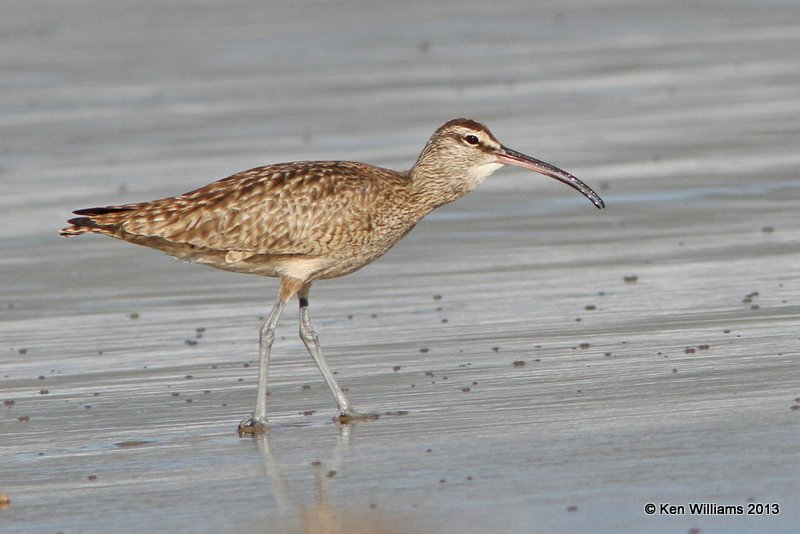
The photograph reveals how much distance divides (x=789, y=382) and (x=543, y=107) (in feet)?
36.1

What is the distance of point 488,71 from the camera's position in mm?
22266

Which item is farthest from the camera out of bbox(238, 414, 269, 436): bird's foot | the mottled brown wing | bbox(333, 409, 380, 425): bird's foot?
the mottled brown wing

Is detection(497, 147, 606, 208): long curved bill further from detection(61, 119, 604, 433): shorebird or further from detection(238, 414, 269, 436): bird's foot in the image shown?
detection(238, 414, 269, 436): bird's foot

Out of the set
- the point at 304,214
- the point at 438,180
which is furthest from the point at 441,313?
the point at 304,214

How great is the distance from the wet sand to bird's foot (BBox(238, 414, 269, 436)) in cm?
7

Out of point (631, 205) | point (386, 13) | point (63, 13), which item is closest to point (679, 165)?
point (631, 205)

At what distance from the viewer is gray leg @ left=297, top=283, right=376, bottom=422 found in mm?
8781

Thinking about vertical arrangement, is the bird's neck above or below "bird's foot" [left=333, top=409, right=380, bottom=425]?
above

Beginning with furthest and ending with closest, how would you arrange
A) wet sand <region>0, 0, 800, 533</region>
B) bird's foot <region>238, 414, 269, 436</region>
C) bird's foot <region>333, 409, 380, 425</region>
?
1. bird's foot <region>333, 409, 380, 425</region>
2. bird's foot <region>238, 414, 269, 436</region>
3. wet sand <region>0, 0, 800, 533</region>

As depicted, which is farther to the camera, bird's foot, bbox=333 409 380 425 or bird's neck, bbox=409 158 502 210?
bird's neck, bbox=409 158 502 210

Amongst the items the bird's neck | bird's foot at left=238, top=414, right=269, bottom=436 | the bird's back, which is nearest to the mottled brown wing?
the bird's back

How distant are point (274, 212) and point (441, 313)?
6.22 feet

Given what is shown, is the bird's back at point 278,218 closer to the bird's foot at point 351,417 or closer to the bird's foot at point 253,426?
the bird's foot at point 351,417

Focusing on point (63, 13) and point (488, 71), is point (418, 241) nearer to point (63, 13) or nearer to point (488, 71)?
point (488, 71)
